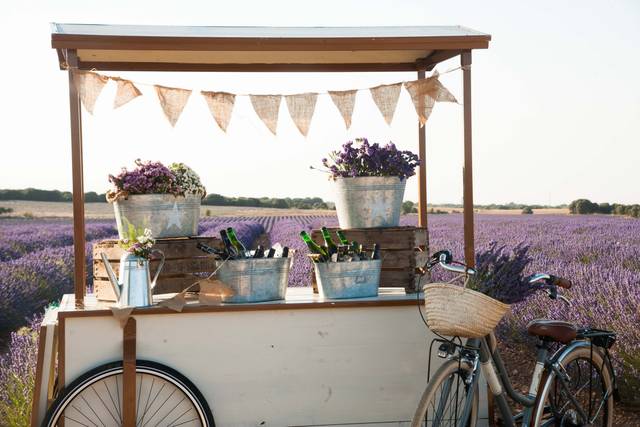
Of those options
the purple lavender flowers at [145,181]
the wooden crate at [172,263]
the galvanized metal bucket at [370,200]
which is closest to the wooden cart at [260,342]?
the wooden crate at [172,263]

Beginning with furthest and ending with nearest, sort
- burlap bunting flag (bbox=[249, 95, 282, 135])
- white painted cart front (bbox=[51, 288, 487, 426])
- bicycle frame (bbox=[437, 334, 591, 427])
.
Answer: burlap bunting flag (bbox=[249, 95, 282, 135]), white painted cart front (bbox=[51, 288, 487, 426]), bicycle frame (bbox=[437, 334, 591, 427])

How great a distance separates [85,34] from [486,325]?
215 centimetres

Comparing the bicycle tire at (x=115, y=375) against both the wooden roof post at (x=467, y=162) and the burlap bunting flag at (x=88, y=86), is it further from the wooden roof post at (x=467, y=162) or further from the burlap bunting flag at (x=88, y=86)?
the wooden roof post at (x=467, y=162)

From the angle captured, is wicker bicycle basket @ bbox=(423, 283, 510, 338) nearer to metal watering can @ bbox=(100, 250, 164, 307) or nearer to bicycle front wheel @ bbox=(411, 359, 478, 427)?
bicycle front wheel @ bbox=(411, 359, 478, 427)

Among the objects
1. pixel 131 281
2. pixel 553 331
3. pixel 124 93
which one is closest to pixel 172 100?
pixel 124 93

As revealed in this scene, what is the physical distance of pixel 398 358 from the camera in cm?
389

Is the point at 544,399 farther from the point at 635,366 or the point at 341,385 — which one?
the point at 635,366

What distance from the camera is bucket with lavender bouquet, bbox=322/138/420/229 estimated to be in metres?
4.28

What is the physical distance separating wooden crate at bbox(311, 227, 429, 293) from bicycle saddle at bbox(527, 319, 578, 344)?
849 millimetres

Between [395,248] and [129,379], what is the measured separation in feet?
4.65

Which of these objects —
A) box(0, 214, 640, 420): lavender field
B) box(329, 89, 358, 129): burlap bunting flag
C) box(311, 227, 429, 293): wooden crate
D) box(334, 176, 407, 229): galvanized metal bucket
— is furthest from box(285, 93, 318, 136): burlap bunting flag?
box(0, 214, 640, 420): lavender field

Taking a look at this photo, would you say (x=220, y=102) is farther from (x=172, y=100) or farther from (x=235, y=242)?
(x=235, y=242)

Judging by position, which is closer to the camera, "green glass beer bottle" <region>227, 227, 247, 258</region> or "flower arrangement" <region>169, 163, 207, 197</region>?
"green glass beer bottle" <region>227, 227, 247, 258</region>

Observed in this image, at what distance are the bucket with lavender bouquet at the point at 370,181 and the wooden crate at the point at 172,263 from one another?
0.70 meters
